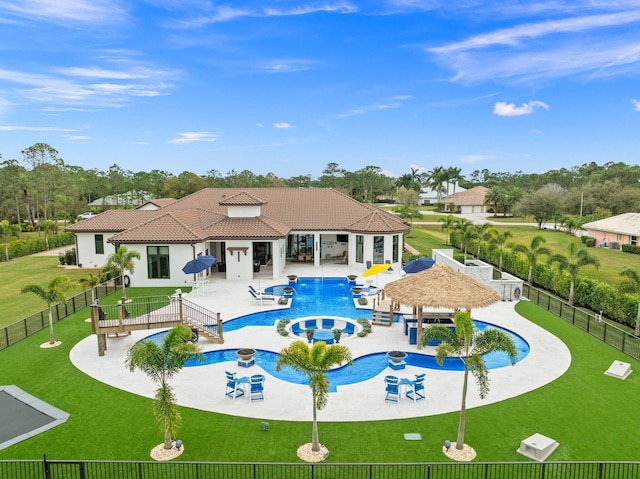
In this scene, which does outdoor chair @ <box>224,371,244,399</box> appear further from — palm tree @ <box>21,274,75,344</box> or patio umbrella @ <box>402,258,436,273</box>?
patio umbrella @ <box>402,258,436,273</box>

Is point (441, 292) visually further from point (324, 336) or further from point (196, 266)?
point (196, 266)

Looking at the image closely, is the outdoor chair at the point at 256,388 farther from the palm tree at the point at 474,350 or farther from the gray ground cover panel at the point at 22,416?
the palm tree at the point at 474,350

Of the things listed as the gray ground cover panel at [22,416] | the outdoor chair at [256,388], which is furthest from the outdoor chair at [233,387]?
the gray ground cover panel at [22,416]

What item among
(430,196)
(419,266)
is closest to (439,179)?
(430,196)

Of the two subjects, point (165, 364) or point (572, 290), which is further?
point (572, 290)

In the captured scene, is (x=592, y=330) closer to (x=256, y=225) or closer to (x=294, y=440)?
(x=294, y=440)

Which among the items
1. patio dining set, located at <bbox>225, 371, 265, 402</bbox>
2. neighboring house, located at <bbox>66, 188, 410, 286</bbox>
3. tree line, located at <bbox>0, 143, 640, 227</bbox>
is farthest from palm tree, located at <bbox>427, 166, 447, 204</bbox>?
patio dining set, located at <bbox>225, 371, 265, 402</bbox>

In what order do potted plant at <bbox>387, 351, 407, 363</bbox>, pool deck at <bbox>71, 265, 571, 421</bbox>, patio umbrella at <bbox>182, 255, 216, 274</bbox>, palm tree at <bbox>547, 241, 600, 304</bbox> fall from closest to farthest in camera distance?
1. pool deck at <bbox>71, 265, 571, 421</bbox>
2. potted plant at <bbox>387, 351, 407, 363</bbox>
3. palm tree at <bbox>547, 241, 600, 304</bbox>
4. patio umbrella at <bbox>182, 255, 216, 274</bbox>
